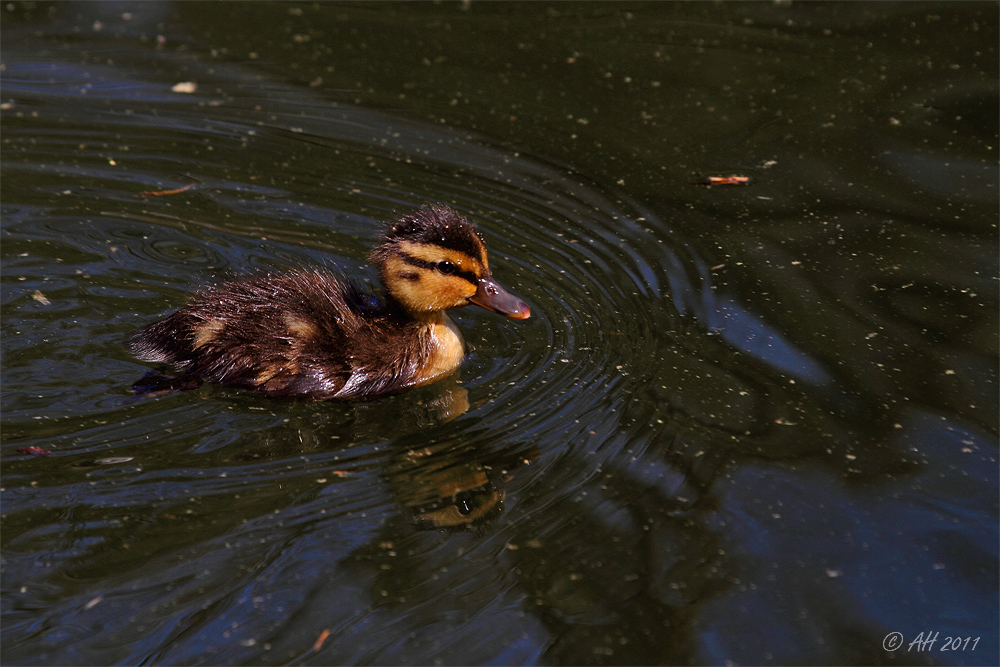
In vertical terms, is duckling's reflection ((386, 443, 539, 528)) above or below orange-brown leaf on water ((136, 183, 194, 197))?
below

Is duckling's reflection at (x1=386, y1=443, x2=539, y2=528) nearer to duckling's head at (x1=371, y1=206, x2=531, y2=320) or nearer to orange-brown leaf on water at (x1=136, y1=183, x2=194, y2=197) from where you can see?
duckling's head at (x1=371, y1=206, x2=531, y2=320)

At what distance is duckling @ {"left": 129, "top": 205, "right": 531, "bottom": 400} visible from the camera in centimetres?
415

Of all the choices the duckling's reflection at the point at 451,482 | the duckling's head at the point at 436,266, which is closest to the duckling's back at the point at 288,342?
the duckling's head at the point at 436,266

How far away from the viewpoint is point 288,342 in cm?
416

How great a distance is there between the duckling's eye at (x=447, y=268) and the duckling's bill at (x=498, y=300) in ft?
0.40

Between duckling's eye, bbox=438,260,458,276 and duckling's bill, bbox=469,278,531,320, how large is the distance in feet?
0.40

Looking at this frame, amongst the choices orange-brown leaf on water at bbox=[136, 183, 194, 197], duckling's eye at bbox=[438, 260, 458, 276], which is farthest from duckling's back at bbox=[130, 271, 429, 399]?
orange-brown leaf on water at bbox=[136, 183, 194, 197]

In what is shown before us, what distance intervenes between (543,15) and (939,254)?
3.69 m

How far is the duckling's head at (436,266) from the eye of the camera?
4262mm

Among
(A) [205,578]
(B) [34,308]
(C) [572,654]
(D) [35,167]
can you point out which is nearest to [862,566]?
(C) [572,654]

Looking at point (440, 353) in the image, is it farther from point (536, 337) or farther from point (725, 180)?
point (725, 180)

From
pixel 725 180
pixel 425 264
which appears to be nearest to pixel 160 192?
pixel 425 264

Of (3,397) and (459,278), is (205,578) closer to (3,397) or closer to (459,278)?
(3,397)

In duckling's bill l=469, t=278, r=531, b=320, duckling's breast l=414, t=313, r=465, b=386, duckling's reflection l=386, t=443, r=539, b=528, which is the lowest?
duckling's reflection l=386, t=443, r=539, b=528
